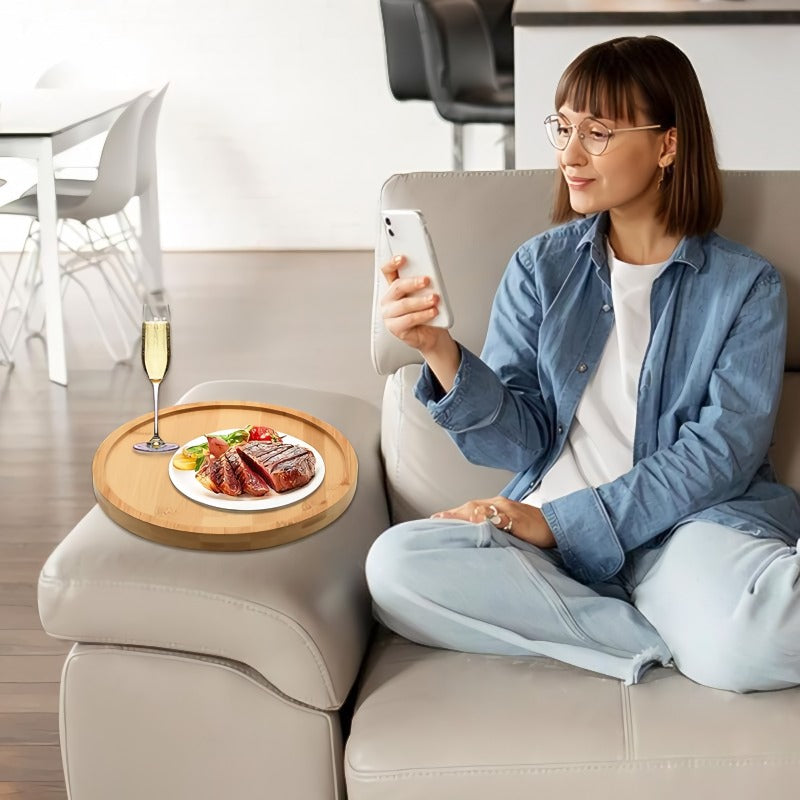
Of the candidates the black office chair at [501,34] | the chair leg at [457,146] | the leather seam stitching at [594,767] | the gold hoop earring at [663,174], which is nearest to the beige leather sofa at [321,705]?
the leather seam stitching at [594,767]

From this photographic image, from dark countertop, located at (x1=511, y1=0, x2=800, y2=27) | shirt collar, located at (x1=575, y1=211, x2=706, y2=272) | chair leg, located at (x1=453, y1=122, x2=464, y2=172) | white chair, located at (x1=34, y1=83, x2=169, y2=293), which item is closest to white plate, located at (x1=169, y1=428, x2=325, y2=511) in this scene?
shirt collar, located at (x1=575, y1=211, x2=706, y2=272)

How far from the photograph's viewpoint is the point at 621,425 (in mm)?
1851

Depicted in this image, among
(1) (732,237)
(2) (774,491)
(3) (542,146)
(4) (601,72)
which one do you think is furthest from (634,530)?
(3) (542,146)

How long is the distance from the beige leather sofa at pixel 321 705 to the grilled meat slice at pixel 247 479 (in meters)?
0.09

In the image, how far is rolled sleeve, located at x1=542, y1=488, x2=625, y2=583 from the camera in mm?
1745

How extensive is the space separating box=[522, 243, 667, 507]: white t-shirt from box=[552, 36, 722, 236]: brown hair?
0.12 metres

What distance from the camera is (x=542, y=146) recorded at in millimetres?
3248

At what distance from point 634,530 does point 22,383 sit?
2.89 metres

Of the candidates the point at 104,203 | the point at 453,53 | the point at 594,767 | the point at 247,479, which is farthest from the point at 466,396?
the point at 453,53

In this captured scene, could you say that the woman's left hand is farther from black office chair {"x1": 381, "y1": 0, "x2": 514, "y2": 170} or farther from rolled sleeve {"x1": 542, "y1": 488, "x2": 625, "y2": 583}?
black office chair {"x1": 381, "y1": 0, "x2": 514, "y2": 170}

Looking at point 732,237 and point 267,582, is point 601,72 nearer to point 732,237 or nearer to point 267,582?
point 732,237

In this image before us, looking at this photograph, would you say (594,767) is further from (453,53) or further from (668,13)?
(453,53)

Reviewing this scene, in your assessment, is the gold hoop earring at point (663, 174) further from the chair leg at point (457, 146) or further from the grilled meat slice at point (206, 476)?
the chair leg at point (457, 146)

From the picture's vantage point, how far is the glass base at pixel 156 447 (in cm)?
182
